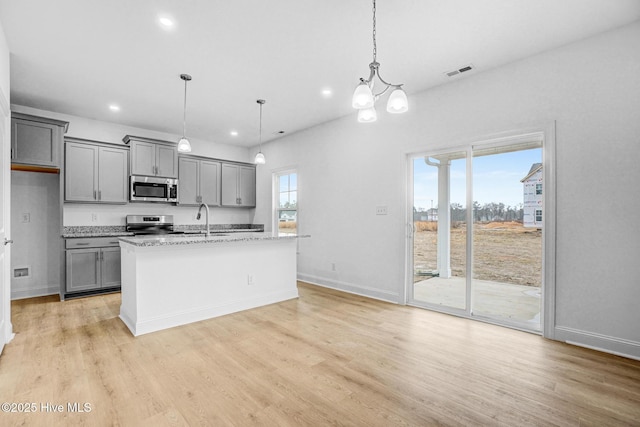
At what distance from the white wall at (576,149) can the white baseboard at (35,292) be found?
4.87 m

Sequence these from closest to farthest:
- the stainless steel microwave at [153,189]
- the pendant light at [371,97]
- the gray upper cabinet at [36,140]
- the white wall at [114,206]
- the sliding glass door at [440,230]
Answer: the pendant light at [371,97] → the sliding glass door at [440,230] → the gray upper cabinet at [36,140] → the white wall at [114,206] → the stainless steel microwave at [153,189]

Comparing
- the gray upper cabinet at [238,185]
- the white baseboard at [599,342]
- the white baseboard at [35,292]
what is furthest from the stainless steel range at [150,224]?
the white baseboard at [599,342]

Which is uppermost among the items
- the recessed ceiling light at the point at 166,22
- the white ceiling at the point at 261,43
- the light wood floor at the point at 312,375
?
the recessed ceiling light at the point at 166,22

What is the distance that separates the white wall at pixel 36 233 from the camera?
14.3ft

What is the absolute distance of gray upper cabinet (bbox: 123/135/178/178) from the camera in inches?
199

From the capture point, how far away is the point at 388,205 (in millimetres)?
4219

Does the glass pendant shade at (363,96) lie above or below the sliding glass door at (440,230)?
above

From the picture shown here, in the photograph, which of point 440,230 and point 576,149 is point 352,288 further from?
point 576,149

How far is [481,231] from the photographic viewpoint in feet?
11.4

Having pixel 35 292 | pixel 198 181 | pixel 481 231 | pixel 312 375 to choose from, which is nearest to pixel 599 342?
pixel 481 231

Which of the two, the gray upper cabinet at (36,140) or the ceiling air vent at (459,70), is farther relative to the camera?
the gray upper cabinet at (36,140)

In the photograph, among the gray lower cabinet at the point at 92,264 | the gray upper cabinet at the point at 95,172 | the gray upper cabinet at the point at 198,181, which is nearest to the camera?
the gray lower cabinet at the point at 92,264

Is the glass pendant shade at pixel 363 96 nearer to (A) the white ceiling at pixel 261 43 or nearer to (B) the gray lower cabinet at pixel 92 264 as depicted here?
(A) the white ceiling at pixel 261 43

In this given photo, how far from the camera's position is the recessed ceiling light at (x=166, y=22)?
8.11ft
